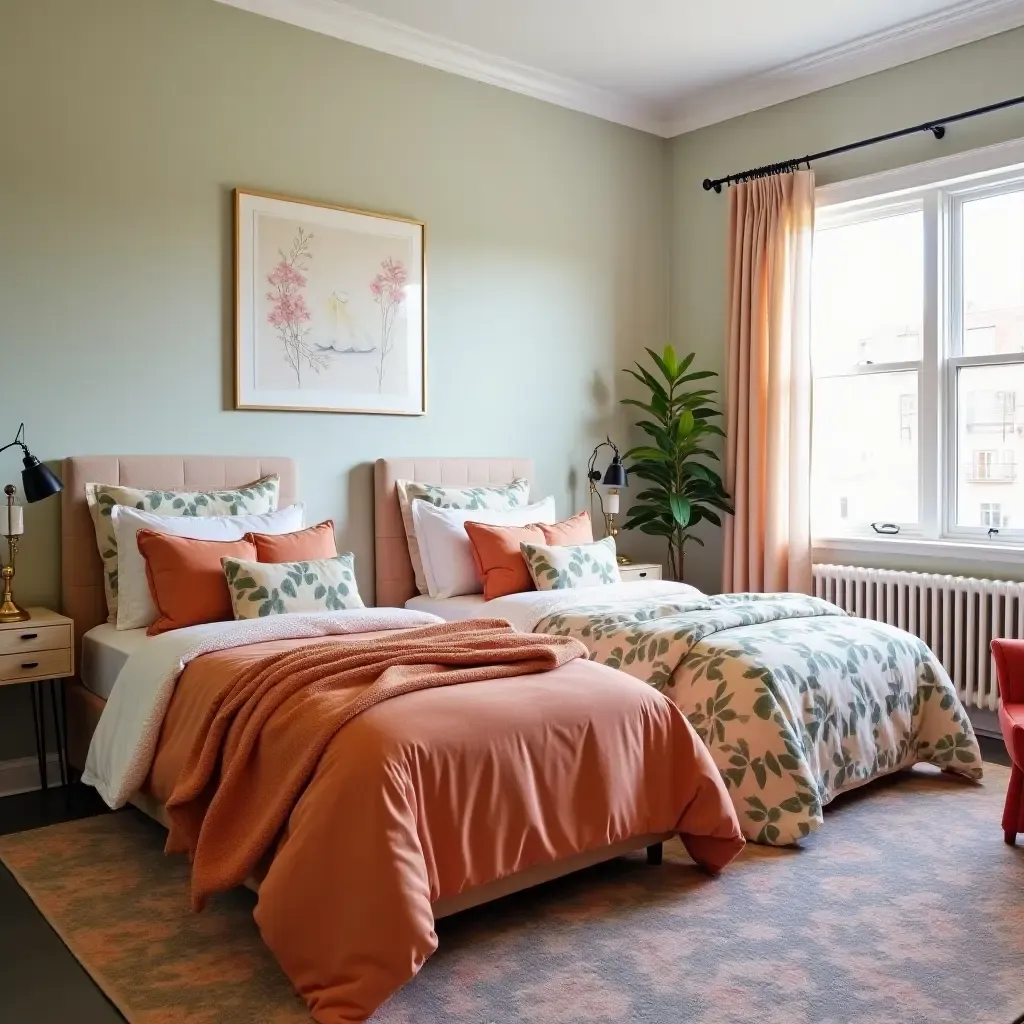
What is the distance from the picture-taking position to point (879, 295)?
193 inches

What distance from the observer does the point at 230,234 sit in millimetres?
4117

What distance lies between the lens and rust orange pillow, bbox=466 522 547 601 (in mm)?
4230

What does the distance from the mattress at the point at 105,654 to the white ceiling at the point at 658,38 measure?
2497 mm

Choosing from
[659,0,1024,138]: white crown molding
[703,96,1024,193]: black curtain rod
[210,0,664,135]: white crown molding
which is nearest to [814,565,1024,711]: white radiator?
[703,96,1024,193]: black curtain rod

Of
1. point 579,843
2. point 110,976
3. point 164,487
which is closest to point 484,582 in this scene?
point 164,487

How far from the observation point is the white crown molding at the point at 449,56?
13.9 ft

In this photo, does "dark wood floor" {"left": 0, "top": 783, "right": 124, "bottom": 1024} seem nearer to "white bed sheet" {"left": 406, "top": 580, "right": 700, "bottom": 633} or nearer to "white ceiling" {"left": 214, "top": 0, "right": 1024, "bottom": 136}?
"white bed sheet" {"left": 406, "top": 580, "right": 700, "bottom": 633}

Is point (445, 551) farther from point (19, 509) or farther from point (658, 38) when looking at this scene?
point (658, 38)

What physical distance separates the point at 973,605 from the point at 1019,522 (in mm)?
422

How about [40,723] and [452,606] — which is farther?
[452,606]

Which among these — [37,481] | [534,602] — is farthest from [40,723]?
[534,602]

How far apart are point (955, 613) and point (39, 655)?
3594 mm

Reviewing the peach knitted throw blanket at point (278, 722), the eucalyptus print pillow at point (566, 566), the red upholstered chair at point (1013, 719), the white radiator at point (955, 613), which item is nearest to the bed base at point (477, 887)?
the peach knitted throw blanket at point (278, 722)

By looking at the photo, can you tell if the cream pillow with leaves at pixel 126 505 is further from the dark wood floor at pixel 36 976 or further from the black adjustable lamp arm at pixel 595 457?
the black adjustable lamp arm at pixel 595 457
